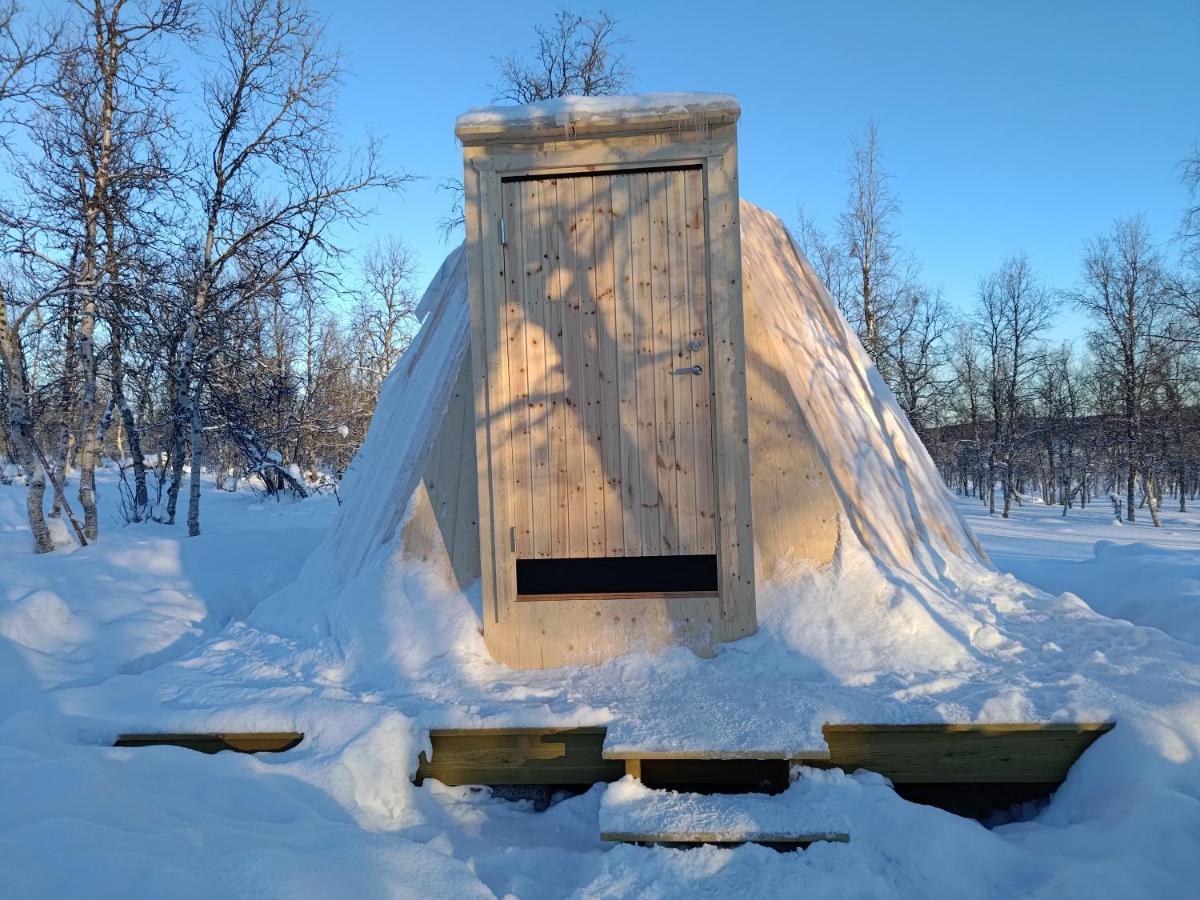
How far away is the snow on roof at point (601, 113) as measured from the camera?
13.1 feet

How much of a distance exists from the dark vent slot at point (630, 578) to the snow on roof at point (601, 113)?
2.55 metres

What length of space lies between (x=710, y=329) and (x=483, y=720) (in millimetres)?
2473

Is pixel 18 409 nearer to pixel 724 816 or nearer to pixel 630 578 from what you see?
pixel 630 578

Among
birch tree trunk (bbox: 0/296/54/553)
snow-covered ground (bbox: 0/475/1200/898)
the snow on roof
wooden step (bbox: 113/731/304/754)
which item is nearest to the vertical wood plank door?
the snow on roof

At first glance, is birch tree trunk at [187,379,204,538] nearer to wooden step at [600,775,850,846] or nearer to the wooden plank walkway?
the wooden plank walkway

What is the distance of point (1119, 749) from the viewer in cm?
308

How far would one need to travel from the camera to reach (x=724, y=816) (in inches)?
111

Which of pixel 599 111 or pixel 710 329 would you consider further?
pixel 710 329

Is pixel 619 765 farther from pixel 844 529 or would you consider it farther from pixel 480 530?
pixel 844 529

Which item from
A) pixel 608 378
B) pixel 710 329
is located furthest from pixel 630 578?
pixel 710 329

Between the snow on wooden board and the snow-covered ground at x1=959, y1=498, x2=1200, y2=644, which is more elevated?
the snow on wooden board

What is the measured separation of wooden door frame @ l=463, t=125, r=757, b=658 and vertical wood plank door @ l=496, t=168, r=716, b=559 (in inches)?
2.5

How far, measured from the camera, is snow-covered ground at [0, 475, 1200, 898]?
7.95 ft

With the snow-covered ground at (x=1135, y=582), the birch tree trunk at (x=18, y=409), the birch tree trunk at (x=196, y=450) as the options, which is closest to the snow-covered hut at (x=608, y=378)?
A: the snow-covered ground at (x=1135, y=582)
